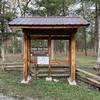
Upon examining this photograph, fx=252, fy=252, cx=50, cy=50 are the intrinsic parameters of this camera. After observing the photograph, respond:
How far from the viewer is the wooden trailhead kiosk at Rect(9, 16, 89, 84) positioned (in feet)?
38.5

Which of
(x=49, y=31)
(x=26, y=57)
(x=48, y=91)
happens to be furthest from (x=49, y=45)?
(x=48, y=91)

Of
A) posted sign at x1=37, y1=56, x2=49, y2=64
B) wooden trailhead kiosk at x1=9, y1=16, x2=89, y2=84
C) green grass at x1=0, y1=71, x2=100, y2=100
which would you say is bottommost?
green grass at x1=0, y1=71, x2=100, y2=100

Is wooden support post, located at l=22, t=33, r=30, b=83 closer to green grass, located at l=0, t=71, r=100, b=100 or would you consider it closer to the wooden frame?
the wooden frame

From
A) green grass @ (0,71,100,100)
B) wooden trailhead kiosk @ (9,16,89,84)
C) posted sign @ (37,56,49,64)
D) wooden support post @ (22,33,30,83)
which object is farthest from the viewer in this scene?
posted sign @ (37,56,49,64)

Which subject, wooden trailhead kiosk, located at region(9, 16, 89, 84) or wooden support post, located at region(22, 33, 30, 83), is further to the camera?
wooden support post, located at region(22, 33, 30, 83)

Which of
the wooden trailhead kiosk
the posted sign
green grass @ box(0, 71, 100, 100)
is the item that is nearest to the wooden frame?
the wooden trailhead kiosk

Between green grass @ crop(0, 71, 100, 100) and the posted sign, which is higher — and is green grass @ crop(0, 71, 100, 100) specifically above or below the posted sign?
below

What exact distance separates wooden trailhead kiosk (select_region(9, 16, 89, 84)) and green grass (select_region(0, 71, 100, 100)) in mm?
976

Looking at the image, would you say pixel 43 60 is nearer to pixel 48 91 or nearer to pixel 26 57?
pixel 26 57

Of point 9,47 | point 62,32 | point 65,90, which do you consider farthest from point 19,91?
point 9,47

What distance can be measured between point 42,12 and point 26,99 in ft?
76.5

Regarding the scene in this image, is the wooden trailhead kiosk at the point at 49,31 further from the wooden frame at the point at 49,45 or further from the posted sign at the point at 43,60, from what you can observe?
the posted sign at the point at 43,60

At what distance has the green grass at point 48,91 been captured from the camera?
9380mm

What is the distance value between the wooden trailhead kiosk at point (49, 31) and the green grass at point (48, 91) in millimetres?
976
